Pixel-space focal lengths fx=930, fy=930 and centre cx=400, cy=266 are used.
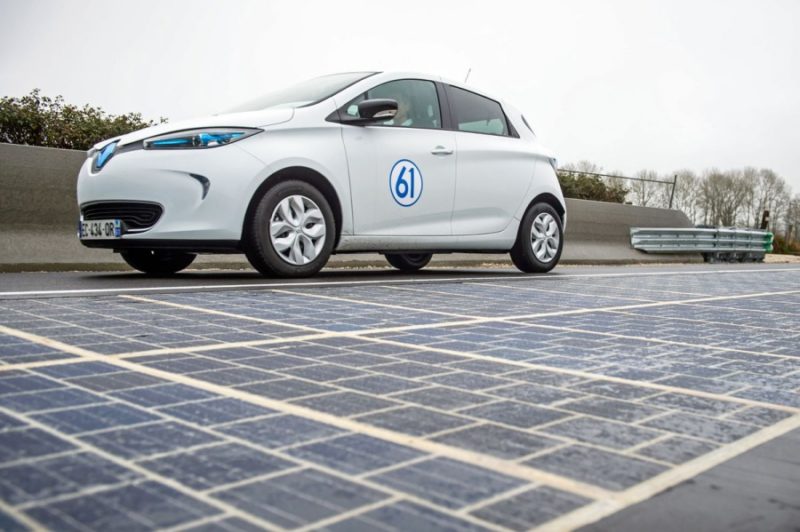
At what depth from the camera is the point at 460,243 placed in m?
8.99

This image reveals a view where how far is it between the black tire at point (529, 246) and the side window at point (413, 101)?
1612 mm

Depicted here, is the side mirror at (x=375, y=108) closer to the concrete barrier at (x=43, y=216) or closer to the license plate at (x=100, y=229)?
the license plate at (x=100, y=229)

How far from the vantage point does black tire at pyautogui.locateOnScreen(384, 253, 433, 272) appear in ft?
34.6

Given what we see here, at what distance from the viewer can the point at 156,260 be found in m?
8.45

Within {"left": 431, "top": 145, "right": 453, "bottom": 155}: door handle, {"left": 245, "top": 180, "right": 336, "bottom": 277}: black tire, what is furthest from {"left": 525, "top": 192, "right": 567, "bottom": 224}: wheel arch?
{"left": 245, "top": 180, "right": 336, "bottom": 277}: black tire

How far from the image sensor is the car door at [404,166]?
7977mm

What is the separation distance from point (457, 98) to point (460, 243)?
1.44 m

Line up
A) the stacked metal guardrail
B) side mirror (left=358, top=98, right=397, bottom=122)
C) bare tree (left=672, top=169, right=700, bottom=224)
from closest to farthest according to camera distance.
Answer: side mirror (left=358, top=98, right=397, bottom=122)
the stacked metal guardrail
bare tree (left=672, top=169, right=700, bottom=224)

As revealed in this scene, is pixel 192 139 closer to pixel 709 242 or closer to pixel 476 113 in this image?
pixel 476 113

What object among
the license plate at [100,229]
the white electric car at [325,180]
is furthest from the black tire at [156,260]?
the license plate at [100,229]

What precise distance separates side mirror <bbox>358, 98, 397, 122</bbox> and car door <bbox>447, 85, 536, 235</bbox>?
3.98ft

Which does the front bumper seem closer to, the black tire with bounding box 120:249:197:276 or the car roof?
the black tire with bounding box 120:249:197:276

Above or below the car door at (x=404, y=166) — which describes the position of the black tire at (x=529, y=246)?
below

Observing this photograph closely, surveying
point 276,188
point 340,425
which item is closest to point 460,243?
point 276,188
